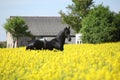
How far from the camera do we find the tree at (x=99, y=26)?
55.2 m

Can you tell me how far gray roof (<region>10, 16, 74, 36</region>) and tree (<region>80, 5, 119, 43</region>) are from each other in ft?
121

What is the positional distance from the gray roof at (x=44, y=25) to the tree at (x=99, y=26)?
3698 cm

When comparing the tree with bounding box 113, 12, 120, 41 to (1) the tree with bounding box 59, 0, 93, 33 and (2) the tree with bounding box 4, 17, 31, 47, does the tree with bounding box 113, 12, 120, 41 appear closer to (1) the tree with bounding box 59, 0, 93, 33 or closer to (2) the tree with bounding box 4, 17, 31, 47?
(1) the tree with bounding box 59, 0, 93, 33

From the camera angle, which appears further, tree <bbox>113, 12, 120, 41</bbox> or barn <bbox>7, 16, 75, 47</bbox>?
barn <bbox>7, 16, 75, 47</bbox>

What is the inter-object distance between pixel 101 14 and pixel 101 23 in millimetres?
1851

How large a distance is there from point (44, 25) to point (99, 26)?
48021 mm

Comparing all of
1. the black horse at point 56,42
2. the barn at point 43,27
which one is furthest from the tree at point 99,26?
the barn at point 43,27

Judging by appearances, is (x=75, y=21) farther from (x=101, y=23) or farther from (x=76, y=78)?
(x=76, y=78)

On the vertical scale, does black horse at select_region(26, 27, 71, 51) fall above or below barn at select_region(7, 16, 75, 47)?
below

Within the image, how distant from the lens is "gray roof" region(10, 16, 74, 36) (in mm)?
98312

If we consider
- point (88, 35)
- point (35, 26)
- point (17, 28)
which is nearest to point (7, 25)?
point (17, 28)

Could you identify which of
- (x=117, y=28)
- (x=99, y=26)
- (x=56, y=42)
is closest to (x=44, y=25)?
(x=99, y=26)

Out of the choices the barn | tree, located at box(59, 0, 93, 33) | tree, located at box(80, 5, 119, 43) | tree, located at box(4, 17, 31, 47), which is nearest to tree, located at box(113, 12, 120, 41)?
tree, located at box(80, 5, 119, 43)

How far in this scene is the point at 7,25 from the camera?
288 feet
